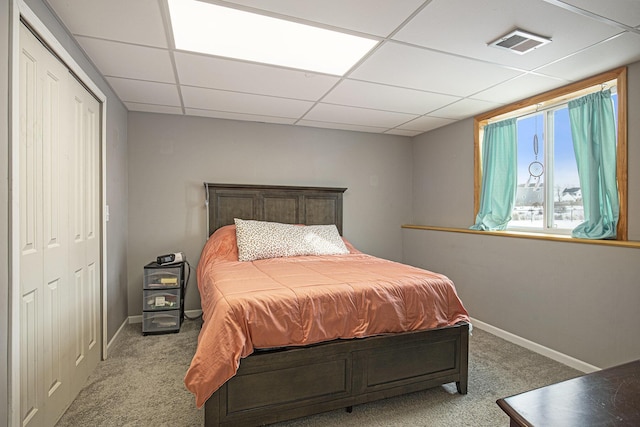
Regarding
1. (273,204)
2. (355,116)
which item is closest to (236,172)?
(273,204)

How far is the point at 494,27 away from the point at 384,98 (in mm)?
1287

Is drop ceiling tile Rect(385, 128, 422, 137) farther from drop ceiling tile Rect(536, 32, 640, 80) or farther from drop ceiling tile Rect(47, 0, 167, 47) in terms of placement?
drop ceiling tile Rect(47, 0, 167, 47)

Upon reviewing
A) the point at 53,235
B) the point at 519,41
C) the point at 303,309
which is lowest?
the point at 303,309

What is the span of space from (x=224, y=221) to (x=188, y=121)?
122 centimetres

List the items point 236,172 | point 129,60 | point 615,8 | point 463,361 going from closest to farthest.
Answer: point 615,8, point 463,361, point 129,60, point 236,172

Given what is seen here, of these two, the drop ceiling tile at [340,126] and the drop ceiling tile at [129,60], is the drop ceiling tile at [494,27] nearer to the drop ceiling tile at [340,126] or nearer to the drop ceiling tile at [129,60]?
the drop ceiling tile at [129,60]

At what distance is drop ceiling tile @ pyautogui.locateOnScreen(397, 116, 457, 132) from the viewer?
3.84 meters

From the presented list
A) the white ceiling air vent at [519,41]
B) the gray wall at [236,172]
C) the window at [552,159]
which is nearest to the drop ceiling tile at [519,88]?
the window at [552,159]

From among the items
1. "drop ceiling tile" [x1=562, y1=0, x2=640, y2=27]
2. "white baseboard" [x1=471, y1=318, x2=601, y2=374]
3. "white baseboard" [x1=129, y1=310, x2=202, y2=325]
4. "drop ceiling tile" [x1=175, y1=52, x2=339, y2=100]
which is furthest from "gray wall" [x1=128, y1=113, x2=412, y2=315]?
Answer: "drop ceiling tile" [x1=562, y1=0, x2=640, y2=27]

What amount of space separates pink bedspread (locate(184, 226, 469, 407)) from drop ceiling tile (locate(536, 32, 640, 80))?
71.6 inches

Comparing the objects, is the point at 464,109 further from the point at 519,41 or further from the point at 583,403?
the point at 583,403

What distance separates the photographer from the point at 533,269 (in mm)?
2912

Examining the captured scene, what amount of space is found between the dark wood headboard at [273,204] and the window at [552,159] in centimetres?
202

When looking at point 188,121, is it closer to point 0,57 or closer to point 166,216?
point 166,216
